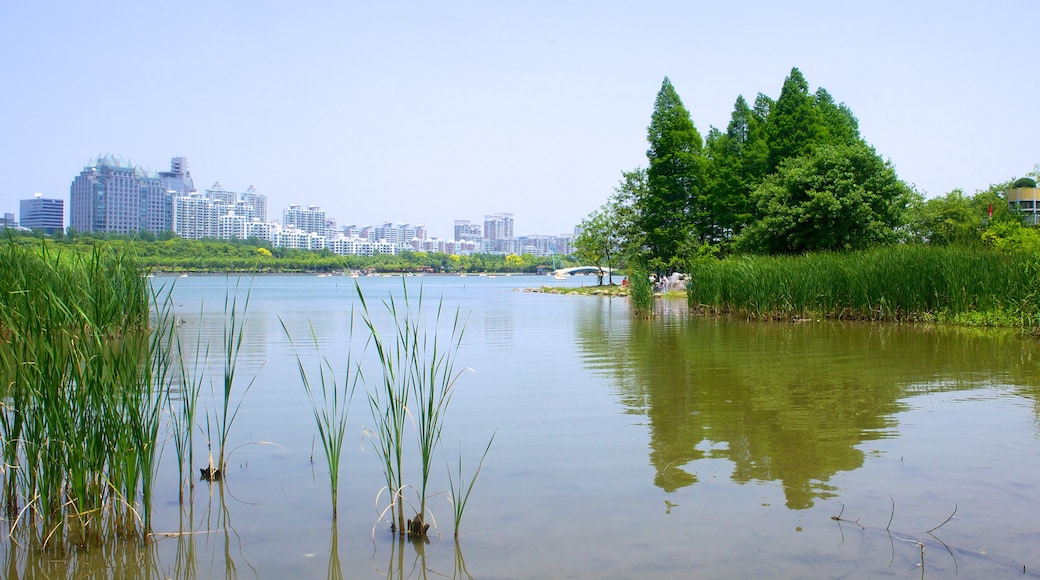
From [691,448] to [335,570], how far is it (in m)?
3.21

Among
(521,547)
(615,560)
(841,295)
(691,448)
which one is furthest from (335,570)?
(841,295)

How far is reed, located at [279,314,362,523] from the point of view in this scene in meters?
4.50

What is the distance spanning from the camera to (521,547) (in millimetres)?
4242

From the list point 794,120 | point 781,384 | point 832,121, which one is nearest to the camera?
point 781,384

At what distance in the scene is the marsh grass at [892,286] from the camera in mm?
16438

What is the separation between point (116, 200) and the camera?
344ft

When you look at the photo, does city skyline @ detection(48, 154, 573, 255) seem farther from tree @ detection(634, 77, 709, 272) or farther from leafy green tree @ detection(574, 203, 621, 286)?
tree @ detection(634, 77, 709, 272)

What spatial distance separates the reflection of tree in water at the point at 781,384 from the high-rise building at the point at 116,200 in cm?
8009

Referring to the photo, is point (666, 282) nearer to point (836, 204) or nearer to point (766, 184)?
point (766, 184)

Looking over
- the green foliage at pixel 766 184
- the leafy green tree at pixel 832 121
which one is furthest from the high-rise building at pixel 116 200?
the leafy green tree at pixel 832 121

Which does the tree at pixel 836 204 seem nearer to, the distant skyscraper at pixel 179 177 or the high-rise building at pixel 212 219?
the high-rise building at pixel 212 219

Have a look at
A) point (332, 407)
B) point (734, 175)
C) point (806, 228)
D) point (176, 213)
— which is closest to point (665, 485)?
point (332, 407)

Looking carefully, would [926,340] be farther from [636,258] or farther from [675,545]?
[636,258]

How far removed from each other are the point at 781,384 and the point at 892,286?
10.5 meters
